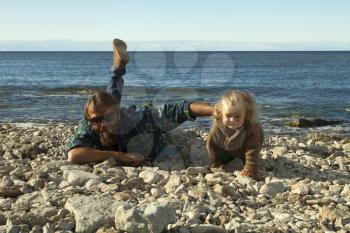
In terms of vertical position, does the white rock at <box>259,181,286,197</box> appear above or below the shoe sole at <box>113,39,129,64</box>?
below

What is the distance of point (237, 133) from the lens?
6.12m

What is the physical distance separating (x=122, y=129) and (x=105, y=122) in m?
0.37

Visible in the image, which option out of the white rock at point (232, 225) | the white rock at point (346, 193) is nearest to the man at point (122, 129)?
the white rock at point (346, 193)

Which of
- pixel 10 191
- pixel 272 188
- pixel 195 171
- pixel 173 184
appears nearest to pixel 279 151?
pixel 195 171

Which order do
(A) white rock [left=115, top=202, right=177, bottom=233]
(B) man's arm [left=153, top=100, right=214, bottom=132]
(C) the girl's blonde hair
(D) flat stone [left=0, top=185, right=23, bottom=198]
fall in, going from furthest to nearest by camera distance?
(B) man's arm [left=153, top=100, right=214, bottom=132]
(C) the girl's blonde hair
(D) flat stone [left=0, top=185, right=23, bottom=198]
(A) white rock [left=115, top=202, right=177, bottom=233]

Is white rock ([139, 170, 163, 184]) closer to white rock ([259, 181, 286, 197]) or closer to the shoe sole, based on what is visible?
white rock ([259, 181, 286, 197])

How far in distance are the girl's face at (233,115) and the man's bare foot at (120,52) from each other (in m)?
2.60

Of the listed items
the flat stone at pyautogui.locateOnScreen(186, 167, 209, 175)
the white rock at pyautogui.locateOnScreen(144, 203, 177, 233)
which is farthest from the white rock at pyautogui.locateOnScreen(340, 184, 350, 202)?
the white rock at pyautogui.locateOnScreen(144, 203, 177, 233)

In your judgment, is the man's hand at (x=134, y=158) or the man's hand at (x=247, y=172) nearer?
the man's hand at (x=247, y=172)

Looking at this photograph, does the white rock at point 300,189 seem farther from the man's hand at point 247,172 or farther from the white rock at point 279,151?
the white rock at point 279,151

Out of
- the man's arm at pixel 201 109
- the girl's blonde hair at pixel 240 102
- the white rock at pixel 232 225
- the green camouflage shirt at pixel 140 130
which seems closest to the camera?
the white rock at pixel 232 225

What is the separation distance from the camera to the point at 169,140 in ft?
27.0

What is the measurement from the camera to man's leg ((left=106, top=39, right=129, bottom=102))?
7.86 metres

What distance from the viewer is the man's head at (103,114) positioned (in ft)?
21.0
